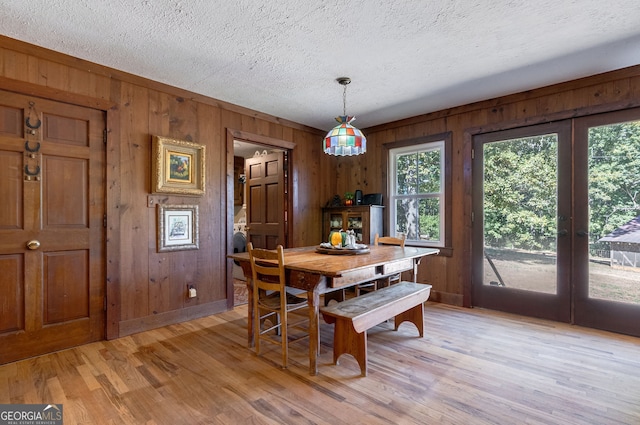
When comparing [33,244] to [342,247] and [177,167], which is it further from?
[342,247]

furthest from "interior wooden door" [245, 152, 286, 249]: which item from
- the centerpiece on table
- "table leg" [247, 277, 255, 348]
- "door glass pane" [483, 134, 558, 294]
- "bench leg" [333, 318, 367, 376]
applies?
"door glass pane" [483, 134, 558, 294]

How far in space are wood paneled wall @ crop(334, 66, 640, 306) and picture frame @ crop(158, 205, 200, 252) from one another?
8.55 feet

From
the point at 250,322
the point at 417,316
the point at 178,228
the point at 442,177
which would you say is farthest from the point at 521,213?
the point at 178,228

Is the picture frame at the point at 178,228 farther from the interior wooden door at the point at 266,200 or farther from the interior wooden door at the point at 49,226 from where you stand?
the interior wooden door at the point at 266,200

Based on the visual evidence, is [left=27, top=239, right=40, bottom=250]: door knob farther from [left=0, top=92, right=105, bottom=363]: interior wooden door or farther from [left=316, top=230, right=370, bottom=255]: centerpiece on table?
[left=316, top=230, right=370, bottom=255]: centerpiece on table

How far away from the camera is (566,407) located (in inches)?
74.6

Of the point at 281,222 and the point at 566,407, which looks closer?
the point at 566,407

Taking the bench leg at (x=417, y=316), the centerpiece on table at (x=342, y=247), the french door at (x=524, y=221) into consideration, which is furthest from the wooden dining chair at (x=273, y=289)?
the french door at (x=524, y=221)

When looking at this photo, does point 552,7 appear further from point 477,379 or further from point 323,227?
point 323,227

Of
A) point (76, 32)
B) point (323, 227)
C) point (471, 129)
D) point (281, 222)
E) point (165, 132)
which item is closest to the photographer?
point (76, 32)

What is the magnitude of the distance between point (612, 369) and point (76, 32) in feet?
15.5

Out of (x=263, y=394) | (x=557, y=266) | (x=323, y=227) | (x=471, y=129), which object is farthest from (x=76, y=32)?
(x=557, y=266)

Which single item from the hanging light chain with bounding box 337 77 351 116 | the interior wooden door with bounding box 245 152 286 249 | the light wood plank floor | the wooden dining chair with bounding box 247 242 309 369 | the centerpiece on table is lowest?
the light wood plank floor

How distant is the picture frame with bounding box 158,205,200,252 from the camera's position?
130 inches
